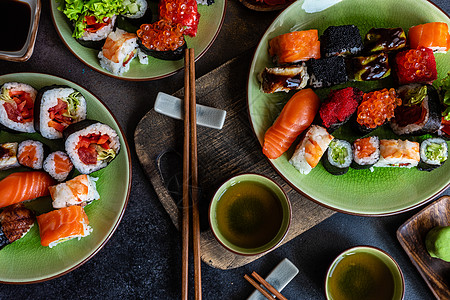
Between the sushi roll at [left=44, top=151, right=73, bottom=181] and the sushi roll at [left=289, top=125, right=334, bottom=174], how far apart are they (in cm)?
161

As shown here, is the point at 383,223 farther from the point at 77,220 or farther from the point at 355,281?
the point at 77,220

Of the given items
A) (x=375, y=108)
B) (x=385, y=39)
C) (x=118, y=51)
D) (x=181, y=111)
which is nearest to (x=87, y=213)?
(x=181, y=111)

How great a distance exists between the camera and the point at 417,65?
2535 mm

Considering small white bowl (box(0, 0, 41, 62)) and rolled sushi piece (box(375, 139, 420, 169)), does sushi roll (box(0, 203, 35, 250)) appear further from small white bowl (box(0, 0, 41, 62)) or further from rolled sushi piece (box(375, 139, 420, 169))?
rolled sushi piece (box(375, 139, 420, 169))

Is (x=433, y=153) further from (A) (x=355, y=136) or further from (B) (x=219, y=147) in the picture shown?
(B) (x=219, y=147)

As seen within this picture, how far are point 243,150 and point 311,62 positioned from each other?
80cm

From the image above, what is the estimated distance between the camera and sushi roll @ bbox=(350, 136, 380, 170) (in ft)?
8.31

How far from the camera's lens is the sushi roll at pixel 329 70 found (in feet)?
8.31

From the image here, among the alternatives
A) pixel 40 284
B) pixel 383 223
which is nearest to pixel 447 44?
pixel 383 223

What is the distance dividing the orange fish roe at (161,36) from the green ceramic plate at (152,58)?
0.16 meters

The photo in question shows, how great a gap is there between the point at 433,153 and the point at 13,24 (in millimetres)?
3162

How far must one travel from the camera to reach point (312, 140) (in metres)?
2.47

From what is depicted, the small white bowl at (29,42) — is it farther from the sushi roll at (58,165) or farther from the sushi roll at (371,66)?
the sushi roll at (371,66)

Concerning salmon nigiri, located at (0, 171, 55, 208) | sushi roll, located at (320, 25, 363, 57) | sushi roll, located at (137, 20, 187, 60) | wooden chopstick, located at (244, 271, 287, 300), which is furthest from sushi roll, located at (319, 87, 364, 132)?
salmon nigiri, located at (0, 171, 55, 208)
